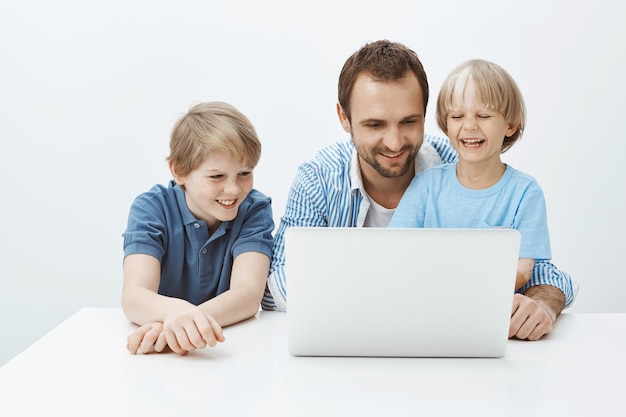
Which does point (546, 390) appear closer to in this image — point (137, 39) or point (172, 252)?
point (172, 252)

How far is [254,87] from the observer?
3861 millimetres

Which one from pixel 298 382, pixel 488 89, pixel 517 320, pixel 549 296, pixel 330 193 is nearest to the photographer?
pixel 298 382

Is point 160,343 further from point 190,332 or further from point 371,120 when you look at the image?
point 371,120

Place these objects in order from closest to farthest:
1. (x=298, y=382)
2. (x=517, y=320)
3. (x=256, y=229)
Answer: (x=298, y=382), (x=517, y=320), (x=256, y=229)

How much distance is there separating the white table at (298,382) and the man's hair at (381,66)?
2.74 feet

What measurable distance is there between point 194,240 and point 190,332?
0.65 m

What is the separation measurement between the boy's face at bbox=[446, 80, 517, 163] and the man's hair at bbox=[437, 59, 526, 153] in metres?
0.01

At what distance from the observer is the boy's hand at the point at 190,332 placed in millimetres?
1410

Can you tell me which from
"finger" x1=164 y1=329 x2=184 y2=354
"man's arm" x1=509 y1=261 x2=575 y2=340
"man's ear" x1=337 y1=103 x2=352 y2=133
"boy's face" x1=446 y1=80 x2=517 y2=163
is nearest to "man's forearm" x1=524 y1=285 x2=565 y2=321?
"man's arm" x1=509 y1=261 x2=575 y2=340

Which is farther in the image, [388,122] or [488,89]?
[388,122]

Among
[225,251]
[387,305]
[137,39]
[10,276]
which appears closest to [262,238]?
[225,251]

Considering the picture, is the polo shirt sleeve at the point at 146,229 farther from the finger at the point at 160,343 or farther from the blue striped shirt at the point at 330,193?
the finger at the point at 160,343

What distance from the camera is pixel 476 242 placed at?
4.28 ft

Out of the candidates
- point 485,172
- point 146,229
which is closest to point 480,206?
point 485,172
